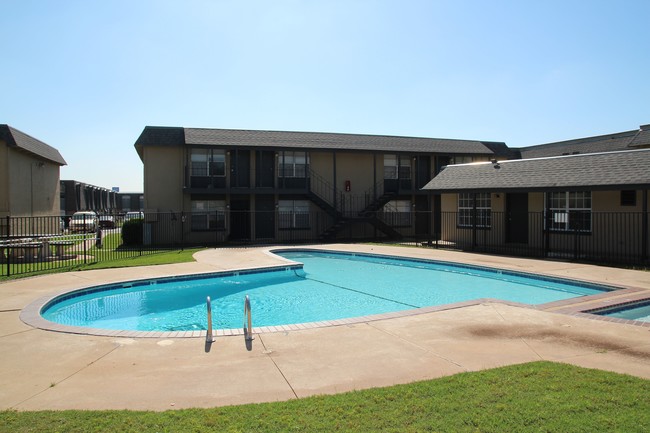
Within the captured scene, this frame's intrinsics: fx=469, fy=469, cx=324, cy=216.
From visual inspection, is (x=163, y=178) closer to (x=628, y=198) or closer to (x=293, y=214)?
(x=293, y=214)

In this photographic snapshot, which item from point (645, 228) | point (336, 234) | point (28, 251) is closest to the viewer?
point (645, 228)

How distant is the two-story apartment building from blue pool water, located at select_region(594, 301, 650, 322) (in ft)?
59.3

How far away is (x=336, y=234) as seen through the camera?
27.8 metres

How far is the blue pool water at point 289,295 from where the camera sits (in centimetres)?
1027

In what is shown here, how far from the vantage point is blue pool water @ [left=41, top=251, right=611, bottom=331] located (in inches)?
404

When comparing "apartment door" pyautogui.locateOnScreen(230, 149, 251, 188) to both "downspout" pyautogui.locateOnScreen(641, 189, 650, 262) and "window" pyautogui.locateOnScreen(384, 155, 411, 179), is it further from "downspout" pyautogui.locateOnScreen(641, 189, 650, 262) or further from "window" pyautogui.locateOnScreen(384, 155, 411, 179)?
"downspout" pyautogui.locateOnScreen(641, 189, 650, 262)

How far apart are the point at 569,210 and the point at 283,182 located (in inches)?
594

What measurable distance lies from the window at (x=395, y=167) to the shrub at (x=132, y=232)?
15.2m

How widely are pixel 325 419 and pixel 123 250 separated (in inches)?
778

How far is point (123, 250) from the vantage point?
2159cm

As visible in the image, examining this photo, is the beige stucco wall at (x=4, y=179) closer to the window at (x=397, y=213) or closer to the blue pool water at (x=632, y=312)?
the window at (x=397, y=213)

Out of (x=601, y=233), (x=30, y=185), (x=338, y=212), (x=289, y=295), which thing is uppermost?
(x=30, y=185)

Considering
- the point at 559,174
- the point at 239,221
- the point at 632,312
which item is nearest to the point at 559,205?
the point at 559,174

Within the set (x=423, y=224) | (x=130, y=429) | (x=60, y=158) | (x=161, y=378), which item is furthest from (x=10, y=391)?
(x=60, y=158)
